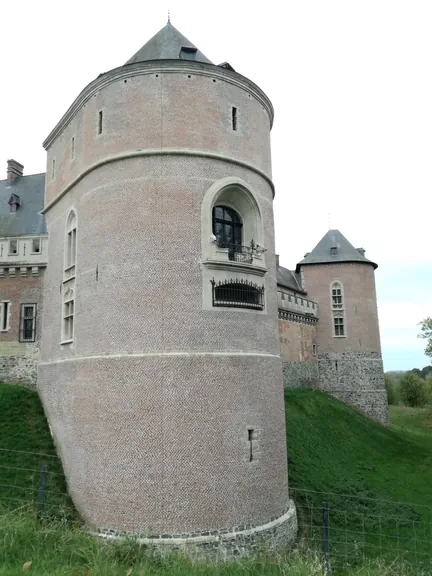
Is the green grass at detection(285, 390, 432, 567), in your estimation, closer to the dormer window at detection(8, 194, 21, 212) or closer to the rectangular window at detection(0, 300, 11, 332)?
the rectangular window at detection(0, 300, 11, 332)

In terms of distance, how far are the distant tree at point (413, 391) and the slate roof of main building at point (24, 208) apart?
49.3 m

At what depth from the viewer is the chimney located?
2486 centimetres

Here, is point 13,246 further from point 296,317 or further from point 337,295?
point 337,295

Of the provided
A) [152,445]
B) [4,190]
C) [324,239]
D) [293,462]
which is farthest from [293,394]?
[4,190]

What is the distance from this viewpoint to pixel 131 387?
42.1 feet

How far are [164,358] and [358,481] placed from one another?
40.5ft

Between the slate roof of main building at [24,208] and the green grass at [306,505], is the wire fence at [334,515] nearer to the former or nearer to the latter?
the green grass at [306,505]

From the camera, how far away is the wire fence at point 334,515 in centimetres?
1306

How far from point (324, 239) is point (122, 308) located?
29.2 metres

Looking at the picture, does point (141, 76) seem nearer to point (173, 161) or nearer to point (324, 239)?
point (173, 161)

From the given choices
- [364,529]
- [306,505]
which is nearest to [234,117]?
[306,505]

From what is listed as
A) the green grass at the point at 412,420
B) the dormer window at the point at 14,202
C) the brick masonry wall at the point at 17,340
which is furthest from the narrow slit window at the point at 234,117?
the green grass at the point at 412,420

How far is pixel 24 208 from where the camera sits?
2292cm

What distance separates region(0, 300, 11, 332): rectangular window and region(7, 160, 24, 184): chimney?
322 inches
